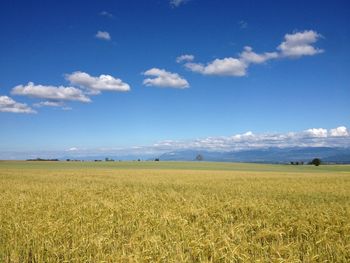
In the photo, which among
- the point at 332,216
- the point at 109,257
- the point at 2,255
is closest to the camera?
the point at 109,257

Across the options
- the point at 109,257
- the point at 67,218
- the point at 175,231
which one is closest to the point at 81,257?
the point at 109,257

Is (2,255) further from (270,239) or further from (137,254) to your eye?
(270,239)

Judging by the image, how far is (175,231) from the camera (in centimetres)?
904

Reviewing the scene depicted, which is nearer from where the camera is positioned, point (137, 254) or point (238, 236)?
point (137, 254)

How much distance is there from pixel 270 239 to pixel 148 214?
13.5 ft

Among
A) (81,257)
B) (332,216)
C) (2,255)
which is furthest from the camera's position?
(332,216)

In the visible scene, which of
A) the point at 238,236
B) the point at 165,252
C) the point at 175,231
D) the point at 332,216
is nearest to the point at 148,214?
the point at 175,231

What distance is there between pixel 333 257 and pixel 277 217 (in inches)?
176

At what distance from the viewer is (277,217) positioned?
1131cm

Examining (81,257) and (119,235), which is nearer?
(81,257)

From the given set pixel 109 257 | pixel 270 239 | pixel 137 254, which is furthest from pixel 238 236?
pixel 109 257

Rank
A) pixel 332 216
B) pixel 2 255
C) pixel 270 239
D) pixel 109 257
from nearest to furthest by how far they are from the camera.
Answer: pixel 109 257
pixel 2 255
pixel 270 239
pixel 332 216

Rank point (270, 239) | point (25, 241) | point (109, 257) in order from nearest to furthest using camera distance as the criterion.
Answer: point (109, 257), point (25, 241), point (270, 239)

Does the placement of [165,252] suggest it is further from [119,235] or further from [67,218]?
[67,218]
